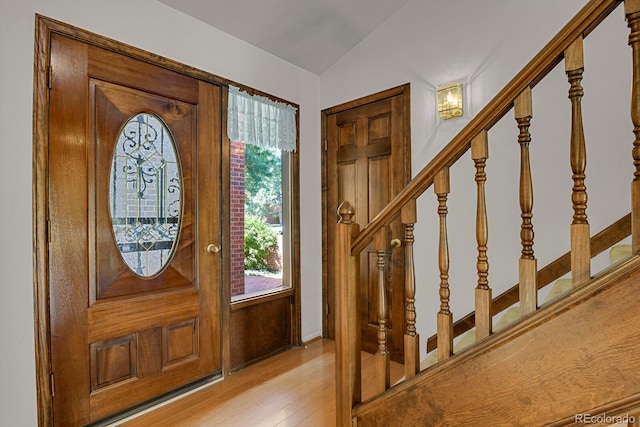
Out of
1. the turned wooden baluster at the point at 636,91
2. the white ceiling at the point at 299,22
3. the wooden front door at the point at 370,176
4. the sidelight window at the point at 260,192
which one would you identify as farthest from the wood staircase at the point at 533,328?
the white ceiling at the point at 299,22

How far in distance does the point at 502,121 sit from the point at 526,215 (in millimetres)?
1364

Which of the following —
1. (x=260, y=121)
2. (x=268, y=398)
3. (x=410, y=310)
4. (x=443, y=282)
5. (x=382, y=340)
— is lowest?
(x=268, y=398)

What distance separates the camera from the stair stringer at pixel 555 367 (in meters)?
1.05

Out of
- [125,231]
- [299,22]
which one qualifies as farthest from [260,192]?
[299,22]

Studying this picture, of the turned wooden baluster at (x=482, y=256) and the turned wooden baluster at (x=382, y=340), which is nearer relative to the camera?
the turned wooden baluster at (x=482, y=256)

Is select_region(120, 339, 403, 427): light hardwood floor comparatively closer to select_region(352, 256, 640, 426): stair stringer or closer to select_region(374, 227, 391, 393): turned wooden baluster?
select_region(374, 227, 391, 393): turned wooden baluster

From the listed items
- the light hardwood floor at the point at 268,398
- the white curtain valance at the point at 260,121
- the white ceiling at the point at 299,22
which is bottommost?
the light hardwood floor at the point at 268,398

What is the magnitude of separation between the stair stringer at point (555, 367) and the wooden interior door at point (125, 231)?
1679mm

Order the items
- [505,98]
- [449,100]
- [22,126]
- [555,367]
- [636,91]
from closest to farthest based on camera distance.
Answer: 1. [636,91]
2. [555,367]
3. [505,98]
4. [22,126]
5. [449,100]

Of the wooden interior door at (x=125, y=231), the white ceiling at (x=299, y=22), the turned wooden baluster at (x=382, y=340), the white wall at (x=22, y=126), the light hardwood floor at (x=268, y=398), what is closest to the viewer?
the turned wooden baluster at (x=382, y=340)

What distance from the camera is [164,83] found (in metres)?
2.27

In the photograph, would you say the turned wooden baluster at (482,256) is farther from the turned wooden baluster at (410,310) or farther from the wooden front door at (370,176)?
the wooden front door at (370,176)

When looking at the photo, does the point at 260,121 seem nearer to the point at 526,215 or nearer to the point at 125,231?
the point at 125,231

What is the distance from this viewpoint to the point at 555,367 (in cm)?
115
